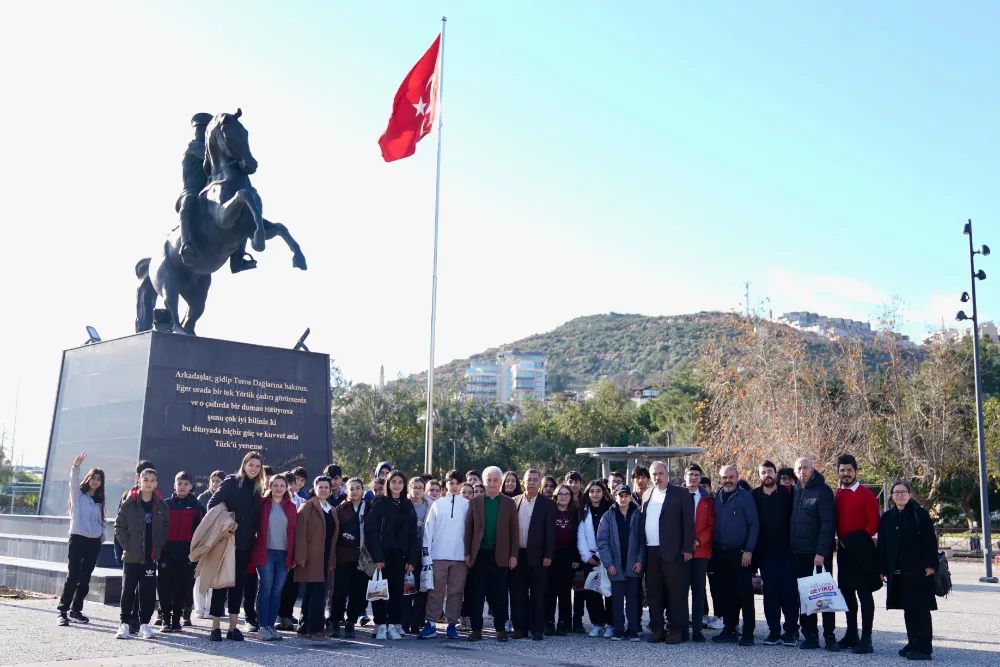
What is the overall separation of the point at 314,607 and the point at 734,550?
161 inches

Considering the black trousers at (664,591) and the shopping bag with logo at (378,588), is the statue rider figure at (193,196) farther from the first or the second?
the black trousers at (664,591)

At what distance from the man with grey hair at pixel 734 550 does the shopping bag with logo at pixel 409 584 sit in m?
2.98

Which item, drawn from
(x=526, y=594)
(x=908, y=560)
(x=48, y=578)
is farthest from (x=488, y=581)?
(x=48, y=578)

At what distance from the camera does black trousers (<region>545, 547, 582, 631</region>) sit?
9789mm

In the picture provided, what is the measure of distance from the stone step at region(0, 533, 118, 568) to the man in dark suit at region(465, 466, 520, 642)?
487cm

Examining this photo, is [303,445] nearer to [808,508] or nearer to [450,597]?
[450,597]

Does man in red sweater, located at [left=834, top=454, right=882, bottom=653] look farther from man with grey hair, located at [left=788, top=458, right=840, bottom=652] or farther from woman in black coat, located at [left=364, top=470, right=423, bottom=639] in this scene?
woman in black coat, located at [left=364, top=470, right=423, bottom=639]

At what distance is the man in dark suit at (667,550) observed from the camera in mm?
9125

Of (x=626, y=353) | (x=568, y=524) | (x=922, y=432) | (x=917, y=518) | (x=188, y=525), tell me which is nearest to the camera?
(x=917, y=518)

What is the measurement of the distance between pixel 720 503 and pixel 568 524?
5.13 ft

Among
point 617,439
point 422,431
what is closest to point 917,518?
point 422,431

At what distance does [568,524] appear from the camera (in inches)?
389

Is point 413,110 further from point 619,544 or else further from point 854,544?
point 854,544

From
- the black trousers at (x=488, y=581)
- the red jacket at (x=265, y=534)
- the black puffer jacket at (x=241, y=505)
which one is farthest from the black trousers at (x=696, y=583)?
the black puffer jacket at (x=241, y=505)
